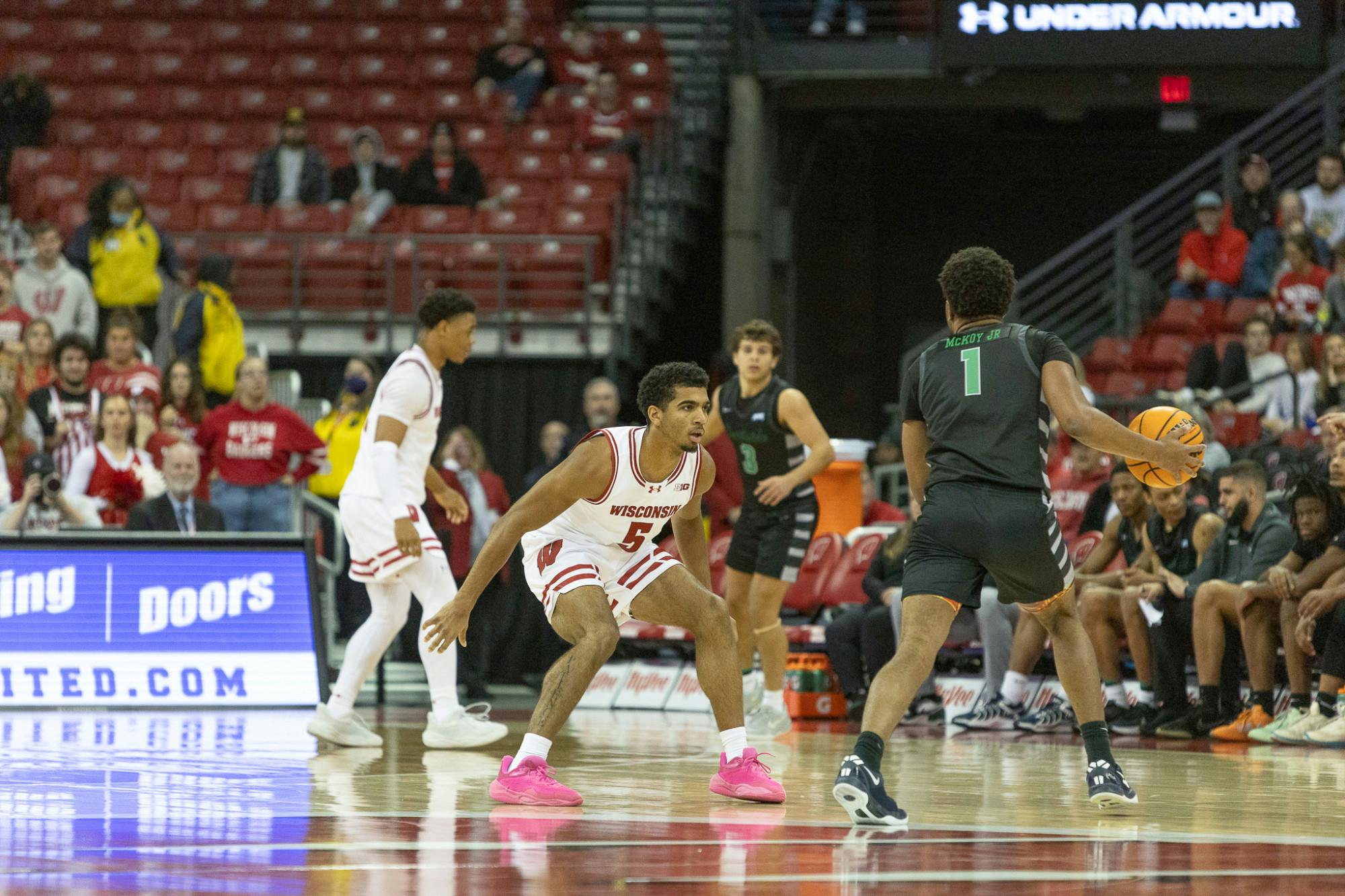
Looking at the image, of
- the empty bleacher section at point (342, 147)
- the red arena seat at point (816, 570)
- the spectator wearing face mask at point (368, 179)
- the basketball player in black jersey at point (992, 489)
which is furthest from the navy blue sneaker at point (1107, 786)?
A: the spectator wearing face mask at point (368, 179)

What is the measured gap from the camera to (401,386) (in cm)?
834

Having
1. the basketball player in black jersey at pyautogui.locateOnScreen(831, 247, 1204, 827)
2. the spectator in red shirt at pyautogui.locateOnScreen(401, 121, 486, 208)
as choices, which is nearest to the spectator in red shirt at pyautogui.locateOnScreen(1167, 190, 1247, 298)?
the spectator in red shirt at pyautogui.locateOnScreen(401, 121, 486, 208)

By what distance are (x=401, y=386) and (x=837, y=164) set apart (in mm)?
14731

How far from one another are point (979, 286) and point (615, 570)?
165cm

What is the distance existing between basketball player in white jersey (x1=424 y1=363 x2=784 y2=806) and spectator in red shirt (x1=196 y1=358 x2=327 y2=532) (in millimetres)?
5827

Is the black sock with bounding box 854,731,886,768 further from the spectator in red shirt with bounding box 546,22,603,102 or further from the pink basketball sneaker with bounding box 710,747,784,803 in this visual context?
the spectator in red shirt with bounding box 546,22,603,102

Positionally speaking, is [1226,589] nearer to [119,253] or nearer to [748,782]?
[748,782]

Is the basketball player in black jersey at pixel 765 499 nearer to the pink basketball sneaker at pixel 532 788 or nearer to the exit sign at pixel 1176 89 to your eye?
the pink basketball sneaker at pixel 532 788

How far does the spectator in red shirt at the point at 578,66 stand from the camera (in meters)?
18.5

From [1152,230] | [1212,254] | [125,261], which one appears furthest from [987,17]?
[125,261]

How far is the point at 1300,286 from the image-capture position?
1422 cm

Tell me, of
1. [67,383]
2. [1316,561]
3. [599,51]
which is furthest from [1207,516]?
[599,51]

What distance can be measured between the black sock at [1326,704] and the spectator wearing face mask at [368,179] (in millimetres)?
10301

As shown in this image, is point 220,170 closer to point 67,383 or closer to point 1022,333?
point 67,383
